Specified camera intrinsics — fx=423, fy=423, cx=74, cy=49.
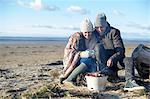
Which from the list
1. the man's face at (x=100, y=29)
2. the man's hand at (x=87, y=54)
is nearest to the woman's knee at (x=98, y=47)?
the man's hand at (x=87, y=54)

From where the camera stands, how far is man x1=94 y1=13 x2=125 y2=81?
8.49 meters

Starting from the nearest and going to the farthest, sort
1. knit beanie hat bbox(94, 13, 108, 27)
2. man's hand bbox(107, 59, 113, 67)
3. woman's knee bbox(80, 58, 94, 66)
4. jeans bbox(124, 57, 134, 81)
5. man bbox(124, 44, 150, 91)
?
man bbox(124, 44, 150, 91), jeans bbox(124, 57, 134, 81), man's hand bbox(107, 59, 113, 67), woman's knee bbox(80, 58, 94, 66), knit beanie hat bbox(94, 13, 108, 27)

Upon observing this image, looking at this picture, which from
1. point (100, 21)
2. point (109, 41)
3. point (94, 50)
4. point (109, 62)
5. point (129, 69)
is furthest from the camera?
point (109, 41)

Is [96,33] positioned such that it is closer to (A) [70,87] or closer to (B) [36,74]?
(A) [70,87]

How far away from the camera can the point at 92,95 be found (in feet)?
25.0

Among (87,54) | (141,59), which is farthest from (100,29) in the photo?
(141,59)

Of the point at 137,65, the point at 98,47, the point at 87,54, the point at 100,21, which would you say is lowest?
the point at 137,65

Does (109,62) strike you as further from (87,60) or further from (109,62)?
(87,60)

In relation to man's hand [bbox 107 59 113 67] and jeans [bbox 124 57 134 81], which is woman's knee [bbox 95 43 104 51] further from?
A: jeans [bbox 124 57 134 81]

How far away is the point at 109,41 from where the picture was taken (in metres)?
8.74

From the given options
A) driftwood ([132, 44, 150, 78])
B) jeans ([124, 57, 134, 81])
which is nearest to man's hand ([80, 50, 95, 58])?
jeans ([124, 57, 134, 81])

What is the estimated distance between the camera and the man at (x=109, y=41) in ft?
27.9

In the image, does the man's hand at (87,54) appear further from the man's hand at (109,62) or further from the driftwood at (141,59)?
the driftwood at (141,59)

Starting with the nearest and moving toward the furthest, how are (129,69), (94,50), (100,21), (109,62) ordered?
(129,69), (109,62), (94,50), (100,21)
